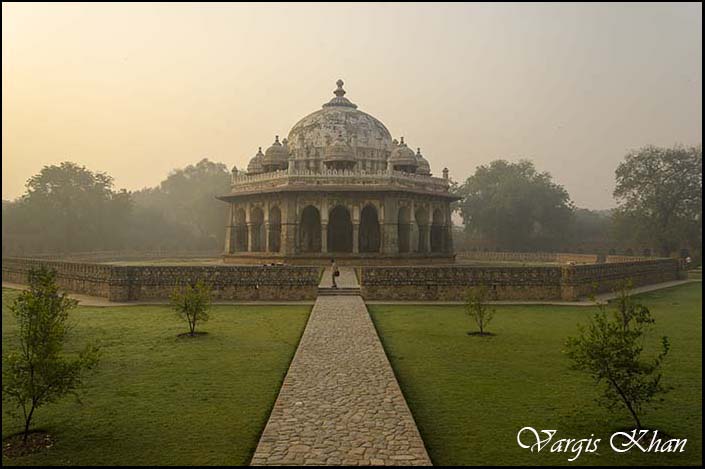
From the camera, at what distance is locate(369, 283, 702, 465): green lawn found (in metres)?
5.50

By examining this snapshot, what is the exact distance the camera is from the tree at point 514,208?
5003 cm

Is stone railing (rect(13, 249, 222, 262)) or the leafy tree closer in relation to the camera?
stone railing (rect(13, 249, 222, 262))

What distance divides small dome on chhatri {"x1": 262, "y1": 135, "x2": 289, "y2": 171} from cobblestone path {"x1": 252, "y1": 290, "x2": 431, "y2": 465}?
79.3ft

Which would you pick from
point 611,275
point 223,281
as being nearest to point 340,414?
point 223,281

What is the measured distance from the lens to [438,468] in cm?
500

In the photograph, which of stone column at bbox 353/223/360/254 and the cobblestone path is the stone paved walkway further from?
the cobblestone path

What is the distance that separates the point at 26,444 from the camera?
18.6 ft

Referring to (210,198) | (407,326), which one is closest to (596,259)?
(407,326)

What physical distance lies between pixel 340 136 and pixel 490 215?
21966mm

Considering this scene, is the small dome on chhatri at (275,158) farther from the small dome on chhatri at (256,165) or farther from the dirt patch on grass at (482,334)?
the dirt patch on grass at (482,334)

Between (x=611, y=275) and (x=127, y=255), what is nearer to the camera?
(x=611, y=275)

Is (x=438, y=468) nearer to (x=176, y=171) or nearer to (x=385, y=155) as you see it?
(x=385, y=155)

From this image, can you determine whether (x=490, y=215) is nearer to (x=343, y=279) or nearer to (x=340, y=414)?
(x=343, y=279)

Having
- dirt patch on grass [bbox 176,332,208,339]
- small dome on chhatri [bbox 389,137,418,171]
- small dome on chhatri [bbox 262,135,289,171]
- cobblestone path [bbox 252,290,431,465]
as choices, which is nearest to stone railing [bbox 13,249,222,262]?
small dome on chhatri [bbox 262,135,289,171]
